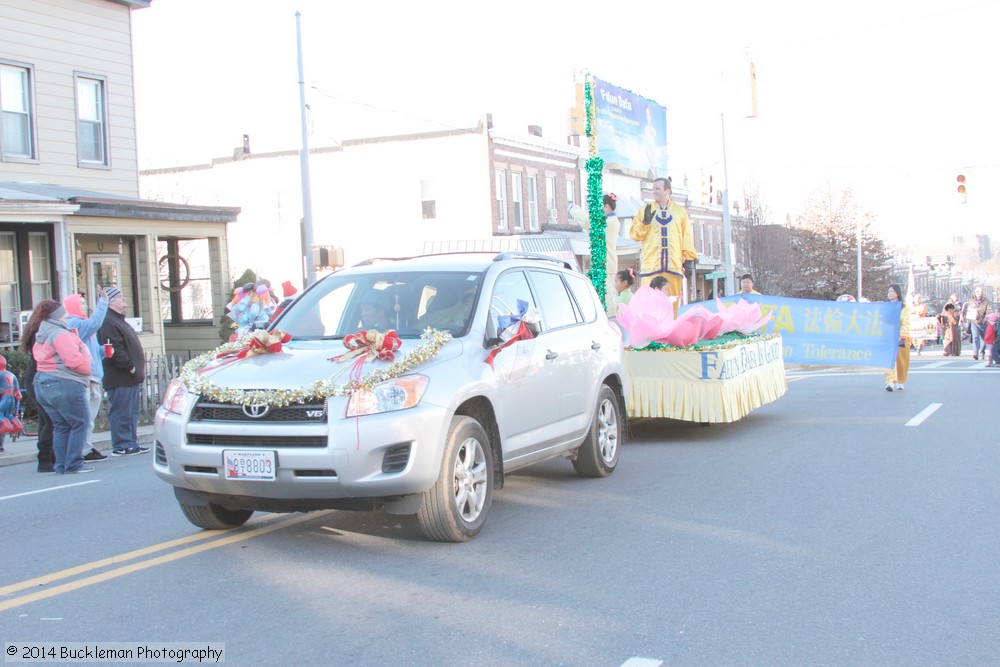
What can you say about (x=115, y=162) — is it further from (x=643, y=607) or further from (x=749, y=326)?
(x=643, y=607)

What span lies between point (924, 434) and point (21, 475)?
9587 millimetres

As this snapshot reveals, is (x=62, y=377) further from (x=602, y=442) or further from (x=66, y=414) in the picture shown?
(x=602, y=442)

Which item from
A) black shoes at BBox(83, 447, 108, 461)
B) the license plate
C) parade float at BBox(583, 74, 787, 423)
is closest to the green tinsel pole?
parade float at BBox(583, 74, 787, 423)

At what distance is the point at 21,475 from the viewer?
1037 cm

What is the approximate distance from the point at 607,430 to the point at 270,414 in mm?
3572

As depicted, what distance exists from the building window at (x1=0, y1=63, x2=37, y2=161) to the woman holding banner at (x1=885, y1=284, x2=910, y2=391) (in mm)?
16033

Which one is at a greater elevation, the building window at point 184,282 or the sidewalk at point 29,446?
the building window at point 184,282

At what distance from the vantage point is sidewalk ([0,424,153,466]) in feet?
38.3

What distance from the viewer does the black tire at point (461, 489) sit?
5801mm

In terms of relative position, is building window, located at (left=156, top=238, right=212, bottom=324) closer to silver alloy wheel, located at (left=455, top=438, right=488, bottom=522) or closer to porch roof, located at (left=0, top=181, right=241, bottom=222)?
porch roof, located at (left=0, top=181, right=241, bottom=222)

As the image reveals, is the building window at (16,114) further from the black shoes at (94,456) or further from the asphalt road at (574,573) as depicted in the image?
the asphalt road at (574,573)

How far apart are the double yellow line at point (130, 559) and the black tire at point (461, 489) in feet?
4.19

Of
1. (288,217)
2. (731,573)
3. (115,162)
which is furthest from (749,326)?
(288,217)

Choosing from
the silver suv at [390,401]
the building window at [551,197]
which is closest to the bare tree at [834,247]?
the building window at [551,197]
